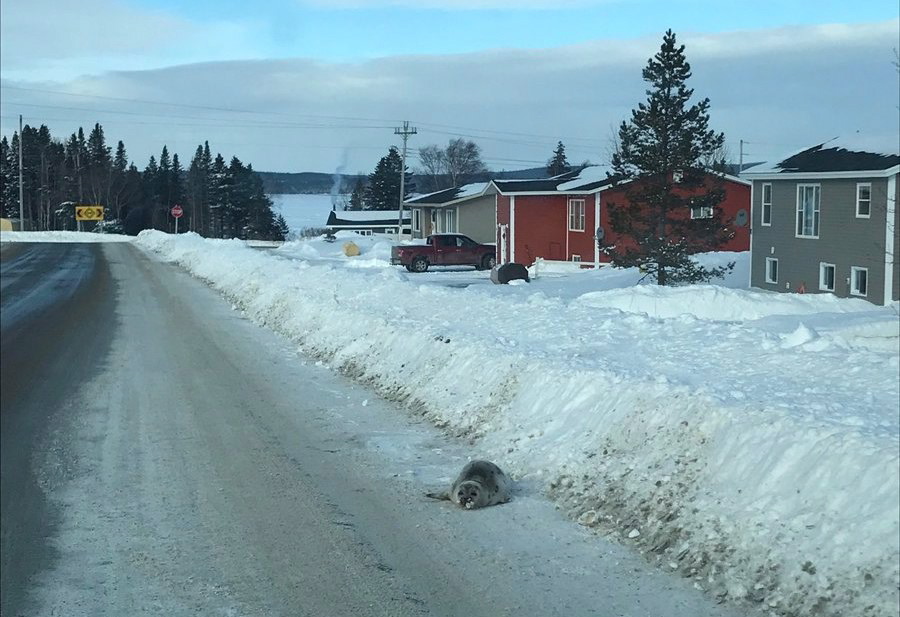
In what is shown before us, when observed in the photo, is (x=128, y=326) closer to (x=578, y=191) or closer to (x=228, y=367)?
(x=228, y=367)

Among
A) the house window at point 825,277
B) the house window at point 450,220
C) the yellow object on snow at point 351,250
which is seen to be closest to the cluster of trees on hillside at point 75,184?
the house window at point 825,277

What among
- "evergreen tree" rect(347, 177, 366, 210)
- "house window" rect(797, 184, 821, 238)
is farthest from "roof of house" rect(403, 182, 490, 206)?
"house window" rect(797, 184, 821, 238)

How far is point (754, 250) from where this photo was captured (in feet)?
108

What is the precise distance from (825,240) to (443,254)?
57.8 ft

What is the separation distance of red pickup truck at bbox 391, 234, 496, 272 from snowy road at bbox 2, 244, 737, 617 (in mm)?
29868

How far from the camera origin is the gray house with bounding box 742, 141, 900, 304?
2636 cm

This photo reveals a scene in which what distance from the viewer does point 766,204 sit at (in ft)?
105

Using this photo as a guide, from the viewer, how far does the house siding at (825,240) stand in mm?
26656

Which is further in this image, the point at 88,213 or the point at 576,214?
the point at 576,214

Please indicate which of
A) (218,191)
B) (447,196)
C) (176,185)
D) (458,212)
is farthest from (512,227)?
(176,185)

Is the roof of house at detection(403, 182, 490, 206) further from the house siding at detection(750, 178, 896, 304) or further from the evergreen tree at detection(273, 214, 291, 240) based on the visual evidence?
the house siding at detection(750, 178, 896, 304)

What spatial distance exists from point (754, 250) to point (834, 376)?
85.8ft

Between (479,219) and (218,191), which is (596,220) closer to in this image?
(479,219)

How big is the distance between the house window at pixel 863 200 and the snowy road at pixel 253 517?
65.2 feet
